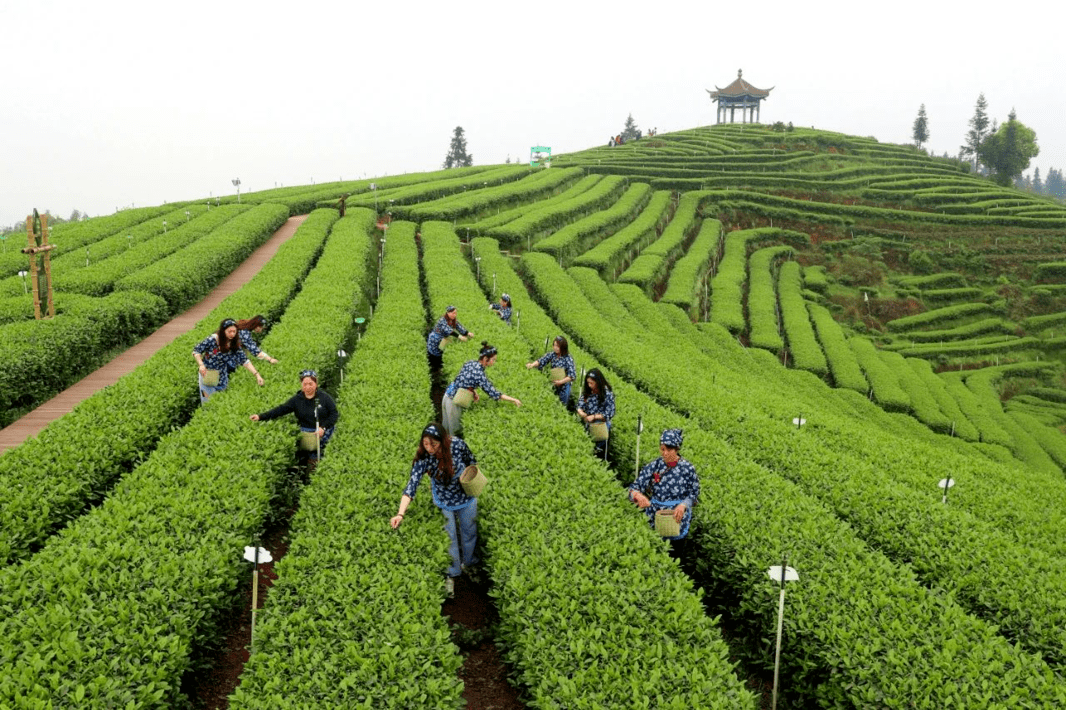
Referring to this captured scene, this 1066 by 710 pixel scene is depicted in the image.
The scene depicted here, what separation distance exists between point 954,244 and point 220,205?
5795 centimetres

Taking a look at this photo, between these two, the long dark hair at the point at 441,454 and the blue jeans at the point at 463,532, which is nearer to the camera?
the long dark hair at the point at 441,454

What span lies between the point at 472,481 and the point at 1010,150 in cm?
10314

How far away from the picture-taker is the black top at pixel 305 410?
957 centimetres

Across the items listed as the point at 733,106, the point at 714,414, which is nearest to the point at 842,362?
the point at 714,414

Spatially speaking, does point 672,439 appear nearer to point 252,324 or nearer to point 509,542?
point 509,542

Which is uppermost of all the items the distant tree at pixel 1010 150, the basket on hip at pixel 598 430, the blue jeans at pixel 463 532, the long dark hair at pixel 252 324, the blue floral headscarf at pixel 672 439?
the distant tree at pixel 1010 150

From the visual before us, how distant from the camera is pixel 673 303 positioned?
3788 cm

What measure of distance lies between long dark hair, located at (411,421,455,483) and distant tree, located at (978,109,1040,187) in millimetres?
101266

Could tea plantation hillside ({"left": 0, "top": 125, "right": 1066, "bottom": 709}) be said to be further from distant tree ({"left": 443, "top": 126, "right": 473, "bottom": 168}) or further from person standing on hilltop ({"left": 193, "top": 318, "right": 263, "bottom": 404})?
distant tree ({"left": 443, "top": 126, "right": 473, "bottom": 168})

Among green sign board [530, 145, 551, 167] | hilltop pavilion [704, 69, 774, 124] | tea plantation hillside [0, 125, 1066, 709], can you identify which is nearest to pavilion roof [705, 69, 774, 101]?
hilltop pavilion [704, 69, 774, 124]

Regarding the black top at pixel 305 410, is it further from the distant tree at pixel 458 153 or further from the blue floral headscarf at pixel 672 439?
the distant tree at pixel 458 153

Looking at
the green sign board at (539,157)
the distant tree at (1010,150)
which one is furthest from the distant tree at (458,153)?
the distant tree at (1010,150)

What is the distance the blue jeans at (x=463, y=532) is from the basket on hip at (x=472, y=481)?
35cm

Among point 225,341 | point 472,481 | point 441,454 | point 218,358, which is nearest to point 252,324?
point 225,341
